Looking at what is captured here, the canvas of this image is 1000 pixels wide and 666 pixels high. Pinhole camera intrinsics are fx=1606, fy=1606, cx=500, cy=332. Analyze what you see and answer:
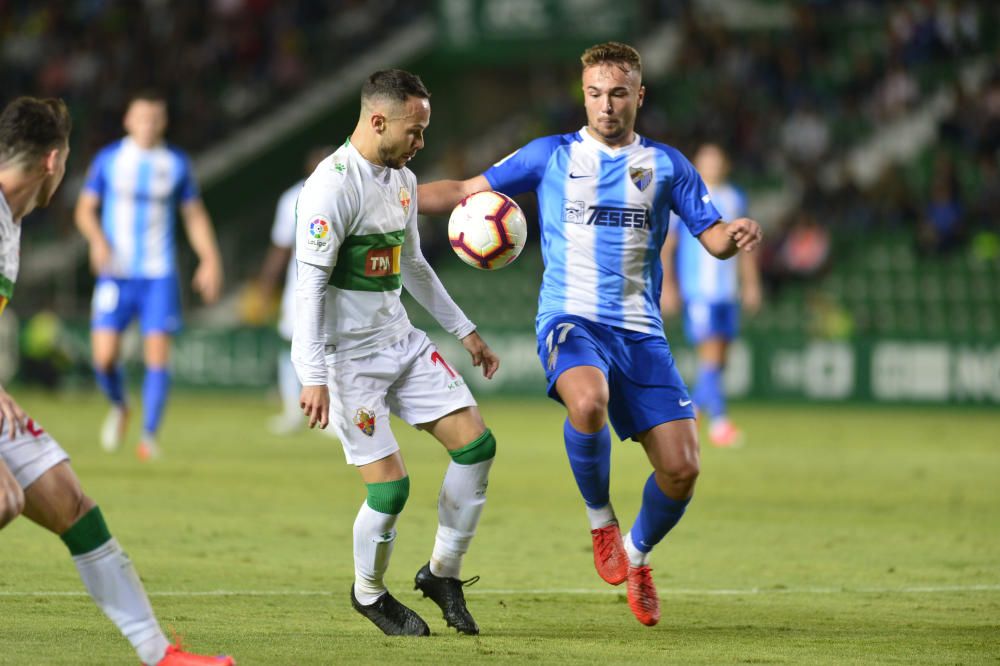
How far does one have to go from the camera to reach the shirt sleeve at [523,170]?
7027mm

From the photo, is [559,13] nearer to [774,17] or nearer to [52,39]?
[774,17]

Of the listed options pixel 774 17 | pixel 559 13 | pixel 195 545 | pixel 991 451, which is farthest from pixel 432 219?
pixel 195 545

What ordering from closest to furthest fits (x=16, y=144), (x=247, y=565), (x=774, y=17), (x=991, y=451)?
(x=16, y=144) → (x=247, y=565) → (x=991, y=451) → (x=774, y=17)

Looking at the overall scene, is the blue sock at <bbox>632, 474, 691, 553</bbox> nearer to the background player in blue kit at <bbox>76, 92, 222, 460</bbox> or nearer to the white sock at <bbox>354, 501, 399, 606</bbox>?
the white sock at <bbox>354, 501, 399, 606</bbox>

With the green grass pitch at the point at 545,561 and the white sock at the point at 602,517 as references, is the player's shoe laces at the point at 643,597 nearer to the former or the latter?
the green grass pitch at the point at 545,561

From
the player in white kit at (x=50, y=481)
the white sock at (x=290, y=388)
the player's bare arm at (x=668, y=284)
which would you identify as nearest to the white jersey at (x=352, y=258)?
the player in white kit at (x=50, y=481)

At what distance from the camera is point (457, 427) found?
20.4 feet

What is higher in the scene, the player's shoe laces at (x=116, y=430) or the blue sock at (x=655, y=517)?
the blue sock at (x=655, y=517)

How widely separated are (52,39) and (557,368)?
22.8 metres

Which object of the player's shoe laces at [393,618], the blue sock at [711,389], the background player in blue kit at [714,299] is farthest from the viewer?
the blue sock at [711,389]

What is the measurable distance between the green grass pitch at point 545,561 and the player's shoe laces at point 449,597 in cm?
8

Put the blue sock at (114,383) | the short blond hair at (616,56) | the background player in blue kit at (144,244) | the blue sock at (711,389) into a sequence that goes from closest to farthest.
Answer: the short blond hair at (616,56) → the background player in blue kit at (144,244) → the blue sock at (114,383) → the blue sock at (711,389)

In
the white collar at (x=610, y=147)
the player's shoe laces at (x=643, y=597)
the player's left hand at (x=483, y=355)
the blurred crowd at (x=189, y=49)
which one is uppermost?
the blurred crowd at (x=189, y=49)

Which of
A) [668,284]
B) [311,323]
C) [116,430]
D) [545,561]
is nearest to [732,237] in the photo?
[311,323]
